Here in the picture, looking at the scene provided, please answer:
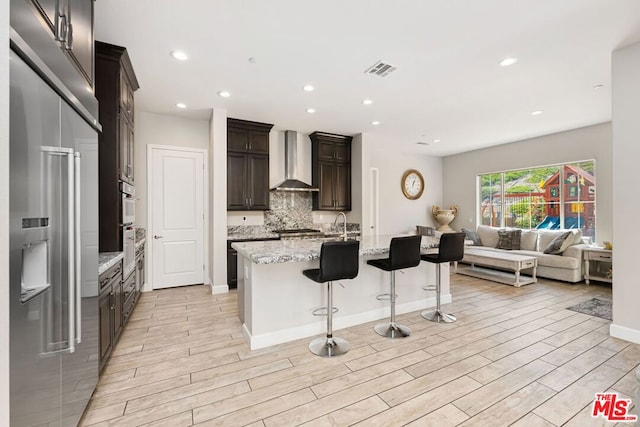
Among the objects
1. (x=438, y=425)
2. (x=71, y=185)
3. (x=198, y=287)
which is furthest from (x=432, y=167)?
(x=71, y=185)

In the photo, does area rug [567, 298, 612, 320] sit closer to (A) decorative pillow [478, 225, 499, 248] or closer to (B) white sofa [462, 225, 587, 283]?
(B) white sofa [462, 225, 587, 283]

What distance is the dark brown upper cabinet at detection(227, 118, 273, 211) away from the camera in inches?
191

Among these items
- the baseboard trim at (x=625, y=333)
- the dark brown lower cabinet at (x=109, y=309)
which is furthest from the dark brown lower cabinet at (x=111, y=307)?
the baseboard trim at (x=625, y=333)

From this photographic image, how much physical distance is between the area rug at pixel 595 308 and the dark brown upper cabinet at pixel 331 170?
390 cm

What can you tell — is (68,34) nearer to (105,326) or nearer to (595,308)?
(105,326)

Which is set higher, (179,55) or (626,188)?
(179,55)

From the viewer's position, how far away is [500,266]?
5.23m

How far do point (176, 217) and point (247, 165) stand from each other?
57.9 inches

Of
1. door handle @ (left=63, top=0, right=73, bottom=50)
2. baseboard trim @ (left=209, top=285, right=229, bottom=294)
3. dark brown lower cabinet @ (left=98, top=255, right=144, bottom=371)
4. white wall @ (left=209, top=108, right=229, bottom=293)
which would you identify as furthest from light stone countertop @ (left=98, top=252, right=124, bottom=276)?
baseboard trim @ (left=209, top=285, right=229, bottom=294)

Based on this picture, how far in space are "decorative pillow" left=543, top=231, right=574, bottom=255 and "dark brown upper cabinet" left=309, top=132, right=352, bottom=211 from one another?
12.7 ft

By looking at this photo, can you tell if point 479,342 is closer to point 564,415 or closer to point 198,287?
point 564,415

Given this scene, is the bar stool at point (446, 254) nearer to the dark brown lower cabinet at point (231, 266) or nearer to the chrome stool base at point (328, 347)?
the chrome stool base at point (328, 347)

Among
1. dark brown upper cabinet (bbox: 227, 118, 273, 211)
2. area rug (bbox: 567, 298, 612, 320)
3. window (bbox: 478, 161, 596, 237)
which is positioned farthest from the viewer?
window (bbox: 478, 161, 596, 237)

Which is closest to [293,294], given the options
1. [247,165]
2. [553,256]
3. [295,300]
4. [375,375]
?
[295,300]
